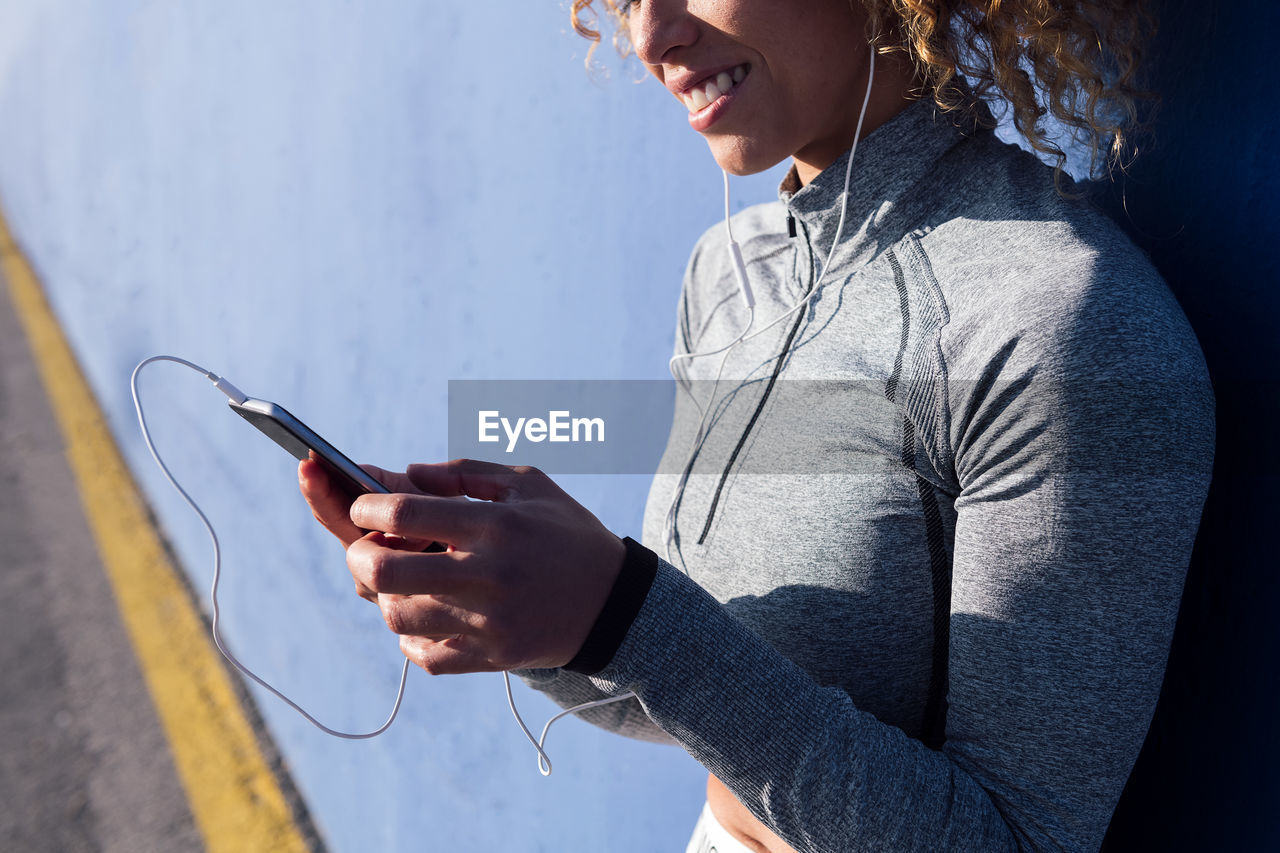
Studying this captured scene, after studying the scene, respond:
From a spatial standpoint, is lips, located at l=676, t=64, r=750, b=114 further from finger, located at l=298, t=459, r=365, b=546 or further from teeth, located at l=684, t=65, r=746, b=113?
finger, located at l=298, t=459, r=365, b=546

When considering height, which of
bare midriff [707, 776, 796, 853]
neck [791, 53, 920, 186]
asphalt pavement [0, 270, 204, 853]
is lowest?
asphalt pavement [0, 270, 204, 853]

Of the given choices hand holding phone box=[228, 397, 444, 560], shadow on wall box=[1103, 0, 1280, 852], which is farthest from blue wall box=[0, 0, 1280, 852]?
hand holding phone box=[228, 397, 444, 560]

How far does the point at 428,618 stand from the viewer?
699 millimetres

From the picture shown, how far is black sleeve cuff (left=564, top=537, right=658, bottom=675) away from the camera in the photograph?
0.71 metres

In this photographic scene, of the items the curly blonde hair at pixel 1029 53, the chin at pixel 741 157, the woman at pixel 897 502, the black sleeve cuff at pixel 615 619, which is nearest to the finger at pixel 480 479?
the woman at pixel 897 502

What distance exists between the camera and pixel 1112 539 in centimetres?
71

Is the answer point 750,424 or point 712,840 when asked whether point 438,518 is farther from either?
point 712,840

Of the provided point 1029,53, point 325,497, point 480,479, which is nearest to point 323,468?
point 325,497

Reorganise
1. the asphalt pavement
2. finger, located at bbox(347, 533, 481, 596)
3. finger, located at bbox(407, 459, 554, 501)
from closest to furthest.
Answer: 1. finger, located at bbox(347, 533, 481, 596)
2. finger, located at bbox(407, 459, 554, 501)
3. the asphalt pavement

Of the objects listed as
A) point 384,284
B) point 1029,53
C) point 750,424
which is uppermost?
point 1029,53

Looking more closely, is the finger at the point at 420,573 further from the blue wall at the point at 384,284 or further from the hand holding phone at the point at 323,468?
the blue wall at the point at 384,284

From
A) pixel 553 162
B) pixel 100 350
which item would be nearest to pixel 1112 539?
pixel 553 162

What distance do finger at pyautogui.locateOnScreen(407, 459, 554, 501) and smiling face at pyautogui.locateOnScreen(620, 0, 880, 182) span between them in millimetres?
406

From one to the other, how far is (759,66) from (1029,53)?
9.8 inches
